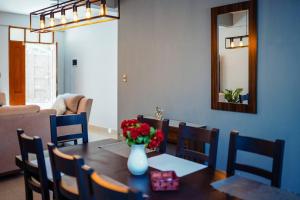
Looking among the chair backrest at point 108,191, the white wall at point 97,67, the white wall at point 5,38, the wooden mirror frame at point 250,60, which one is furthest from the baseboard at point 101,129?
the chair backrest at point 108,191

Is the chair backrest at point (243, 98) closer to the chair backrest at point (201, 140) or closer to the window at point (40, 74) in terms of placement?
the chair backrest at point (201, 140)

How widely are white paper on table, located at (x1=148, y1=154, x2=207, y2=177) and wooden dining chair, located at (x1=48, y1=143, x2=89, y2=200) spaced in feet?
1.97

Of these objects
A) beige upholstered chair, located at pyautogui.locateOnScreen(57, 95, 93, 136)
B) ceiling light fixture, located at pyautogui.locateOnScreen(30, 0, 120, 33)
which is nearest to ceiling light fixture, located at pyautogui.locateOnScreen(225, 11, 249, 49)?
ceiling light fixture, located at pyautogui.locateOnScreen(30, 0, 120, 33)

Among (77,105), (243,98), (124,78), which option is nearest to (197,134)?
(243,98)

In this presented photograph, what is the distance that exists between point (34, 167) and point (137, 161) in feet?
2.29

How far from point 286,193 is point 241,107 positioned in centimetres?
182

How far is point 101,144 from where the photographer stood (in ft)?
8.77

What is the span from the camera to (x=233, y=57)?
341cm

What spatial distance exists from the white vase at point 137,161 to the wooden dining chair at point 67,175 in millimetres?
358

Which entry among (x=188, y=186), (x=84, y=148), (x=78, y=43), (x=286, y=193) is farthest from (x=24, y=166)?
(x=78, y=43)

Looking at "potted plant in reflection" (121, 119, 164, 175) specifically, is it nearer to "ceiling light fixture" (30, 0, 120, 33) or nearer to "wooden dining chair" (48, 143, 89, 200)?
"wooden dining chair" (48, 143, 89, 200)

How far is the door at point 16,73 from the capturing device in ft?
24.5

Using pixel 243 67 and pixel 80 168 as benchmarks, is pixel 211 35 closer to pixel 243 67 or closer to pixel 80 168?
pixel 243 67

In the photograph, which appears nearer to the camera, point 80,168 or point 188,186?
point 80,168
